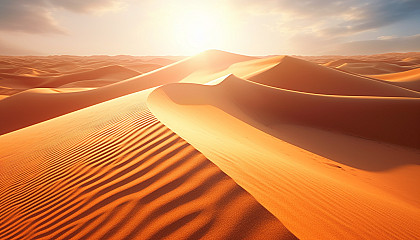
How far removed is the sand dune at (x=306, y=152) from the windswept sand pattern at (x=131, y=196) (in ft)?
0.69

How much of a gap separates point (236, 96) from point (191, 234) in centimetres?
846

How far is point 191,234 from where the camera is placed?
1.71 metres

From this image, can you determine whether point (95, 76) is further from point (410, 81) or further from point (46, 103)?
point (410, 81)

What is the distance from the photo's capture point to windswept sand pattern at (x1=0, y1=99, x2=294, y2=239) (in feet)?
5.83

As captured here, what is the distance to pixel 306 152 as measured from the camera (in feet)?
19.4

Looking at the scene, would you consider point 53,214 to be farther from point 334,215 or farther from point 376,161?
point 376,161

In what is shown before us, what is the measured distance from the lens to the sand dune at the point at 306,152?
218 centimetres

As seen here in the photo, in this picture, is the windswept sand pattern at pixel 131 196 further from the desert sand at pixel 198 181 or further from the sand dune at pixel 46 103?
the sand dune at pixel 46 103

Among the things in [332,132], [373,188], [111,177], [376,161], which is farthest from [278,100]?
[111,177]

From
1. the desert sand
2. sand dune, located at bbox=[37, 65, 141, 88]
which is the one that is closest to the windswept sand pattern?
the desert sand

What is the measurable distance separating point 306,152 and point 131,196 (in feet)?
16.1

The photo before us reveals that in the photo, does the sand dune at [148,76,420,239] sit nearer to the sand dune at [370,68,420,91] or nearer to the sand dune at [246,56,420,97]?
the sand dune at [246,56,420,97]

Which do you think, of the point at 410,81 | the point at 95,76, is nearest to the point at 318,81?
the point at 410,81

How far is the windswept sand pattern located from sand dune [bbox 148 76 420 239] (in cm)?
21
